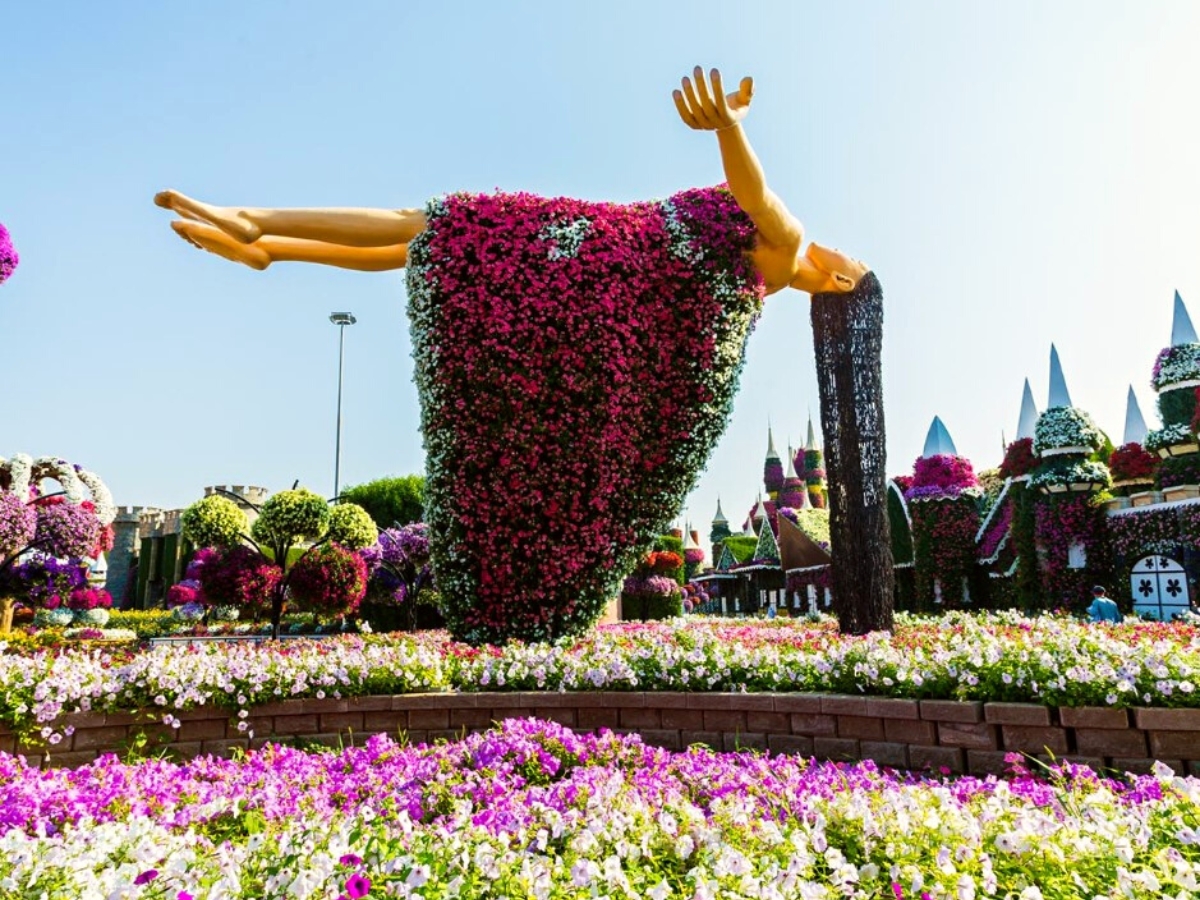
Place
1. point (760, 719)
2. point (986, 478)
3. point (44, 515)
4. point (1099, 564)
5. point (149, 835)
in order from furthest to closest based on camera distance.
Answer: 1. point (986, 478)
2. point (1099, 564)
3. point (44, 515)
4. point (760, 719)
5. point (149, 835)

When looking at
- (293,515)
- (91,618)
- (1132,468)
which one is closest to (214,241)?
(293,515)

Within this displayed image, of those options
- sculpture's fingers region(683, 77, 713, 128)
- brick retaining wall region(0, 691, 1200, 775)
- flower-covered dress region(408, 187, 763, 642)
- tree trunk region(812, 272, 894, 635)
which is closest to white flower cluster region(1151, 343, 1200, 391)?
tree trunk region(812, 272, 894, 635)

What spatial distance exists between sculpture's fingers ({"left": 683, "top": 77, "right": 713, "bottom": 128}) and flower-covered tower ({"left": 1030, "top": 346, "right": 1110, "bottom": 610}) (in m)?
12.7

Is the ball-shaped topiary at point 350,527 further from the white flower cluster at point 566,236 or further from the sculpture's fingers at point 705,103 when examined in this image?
the sculpture's fingers at point 705,103

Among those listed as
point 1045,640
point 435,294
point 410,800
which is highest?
point 435,294

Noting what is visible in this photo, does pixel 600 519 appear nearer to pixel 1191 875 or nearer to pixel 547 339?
pixel 547 339

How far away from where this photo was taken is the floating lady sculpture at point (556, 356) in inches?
271

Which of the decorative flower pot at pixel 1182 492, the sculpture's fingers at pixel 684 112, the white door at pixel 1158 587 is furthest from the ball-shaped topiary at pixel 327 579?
the decorative flower pot at pixel 1182 492

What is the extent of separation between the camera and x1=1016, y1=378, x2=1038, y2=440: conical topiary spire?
1876 cm

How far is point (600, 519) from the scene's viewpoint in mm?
6973

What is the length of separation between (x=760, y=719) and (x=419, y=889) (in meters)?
3.00

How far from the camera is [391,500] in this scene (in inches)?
1497

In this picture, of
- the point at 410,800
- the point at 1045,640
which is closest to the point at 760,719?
the point at 1045,640

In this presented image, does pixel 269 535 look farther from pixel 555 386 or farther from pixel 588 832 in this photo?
pixel 588 832
